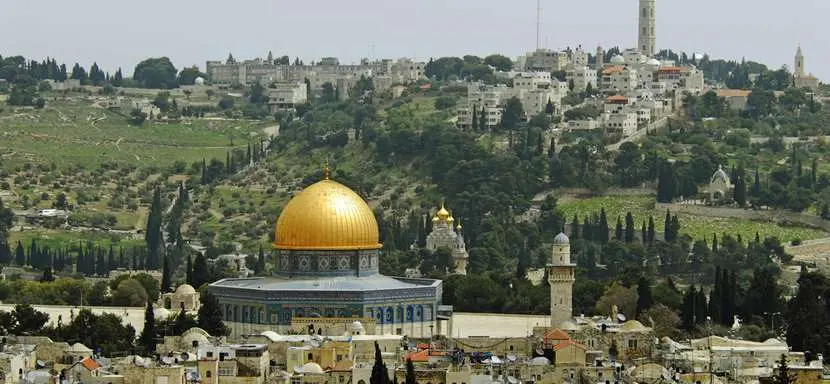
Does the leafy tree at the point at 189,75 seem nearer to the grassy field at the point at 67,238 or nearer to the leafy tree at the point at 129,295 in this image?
the grassy field at the point at 67,238

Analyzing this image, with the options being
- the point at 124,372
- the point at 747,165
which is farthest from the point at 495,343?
the point at 747,165

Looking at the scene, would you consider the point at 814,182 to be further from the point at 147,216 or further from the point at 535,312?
the point at 535,312

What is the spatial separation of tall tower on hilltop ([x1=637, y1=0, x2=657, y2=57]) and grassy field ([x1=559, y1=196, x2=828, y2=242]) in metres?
42.8

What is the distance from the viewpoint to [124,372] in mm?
55250

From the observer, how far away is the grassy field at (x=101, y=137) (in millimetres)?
126438

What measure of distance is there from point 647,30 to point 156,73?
3146 cm

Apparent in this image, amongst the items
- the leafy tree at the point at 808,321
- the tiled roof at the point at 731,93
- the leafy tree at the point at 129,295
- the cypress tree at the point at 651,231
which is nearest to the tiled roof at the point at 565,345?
the leafy tree at the point at 808,321

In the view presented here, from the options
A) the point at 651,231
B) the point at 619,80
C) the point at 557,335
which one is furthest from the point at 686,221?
the point at 557,335

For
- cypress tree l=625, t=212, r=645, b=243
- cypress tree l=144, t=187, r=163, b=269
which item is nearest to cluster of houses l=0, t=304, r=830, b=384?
cypress tree l=625, t=212, r=645, b=243

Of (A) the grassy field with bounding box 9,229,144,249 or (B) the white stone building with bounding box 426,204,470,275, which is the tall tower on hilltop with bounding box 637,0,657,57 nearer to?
(A) the grassy field with bounding box 9,229,144,249

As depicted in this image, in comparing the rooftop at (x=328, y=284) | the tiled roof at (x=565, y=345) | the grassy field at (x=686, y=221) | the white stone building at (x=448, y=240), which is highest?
the rooftop at (x=328, y=284)

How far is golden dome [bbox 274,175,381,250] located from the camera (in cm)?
6669

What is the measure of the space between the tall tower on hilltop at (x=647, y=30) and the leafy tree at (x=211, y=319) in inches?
3290

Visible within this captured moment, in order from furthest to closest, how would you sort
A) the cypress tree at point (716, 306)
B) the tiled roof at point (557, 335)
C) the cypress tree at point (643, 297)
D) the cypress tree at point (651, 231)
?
the cypress tree at point (651, 231) < the cypress tree at point (643, 297) < the cypress tree at point (716, 306) < the tiled roof at point (557, 335)
